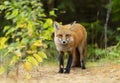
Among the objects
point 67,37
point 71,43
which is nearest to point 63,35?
point 67,37

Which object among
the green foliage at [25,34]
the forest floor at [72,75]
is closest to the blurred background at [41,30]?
the green foliage at [25,34]

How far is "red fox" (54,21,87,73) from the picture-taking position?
403 inches

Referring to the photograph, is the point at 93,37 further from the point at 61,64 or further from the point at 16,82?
the point at 16,82

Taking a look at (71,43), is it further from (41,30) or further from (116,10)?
(116,10)

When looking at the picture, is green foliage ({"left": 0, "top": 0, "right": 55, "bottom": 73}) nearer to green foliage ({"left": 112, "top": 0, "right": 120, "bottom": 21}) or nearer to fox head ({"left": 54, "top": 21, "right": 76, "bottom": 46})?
fox head ({"left": 54, "top": 21, "right": 76, "bottom": 46})

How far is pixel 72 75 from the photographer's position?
397 inches

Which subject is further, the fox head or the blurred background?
the fox head

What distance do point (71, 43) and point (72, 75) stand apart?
0.80m

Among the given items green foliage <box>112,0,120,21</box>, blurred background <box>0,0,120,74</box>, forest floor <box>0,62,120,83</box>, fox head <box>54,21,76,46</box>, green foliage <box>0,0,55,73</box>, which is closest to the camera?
forest floor <box>0,62,120,83</box>

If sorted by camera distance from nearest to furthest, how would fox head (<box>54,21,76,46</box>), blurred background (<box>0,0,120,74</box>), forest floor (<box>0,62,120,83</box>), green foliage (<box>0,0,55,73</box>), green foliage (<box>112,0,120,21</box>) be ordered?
1. forest floor (<box>0,62,120,83</box>)
2. green foliage (<box>0,0,55,73</box>)
3. blurred background (<box>0,0,120,74</box>)
4. fox head (<box>54,21,76,46</box>)
5. green foliage (<box>112,0,120,21</box>)

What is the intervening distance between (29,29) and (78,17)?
7657 mm

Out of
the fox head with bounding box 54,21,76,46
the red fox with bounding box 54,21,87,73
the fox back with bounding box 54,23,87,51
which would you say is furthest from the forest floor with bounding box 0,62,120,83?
the fox head with bounding box 54,21,76,46

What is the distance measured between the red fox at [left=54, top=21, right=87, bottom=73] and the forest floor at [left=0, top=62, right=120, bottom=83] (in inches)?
10.6

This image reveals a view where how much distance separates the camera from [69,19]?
17.4m
